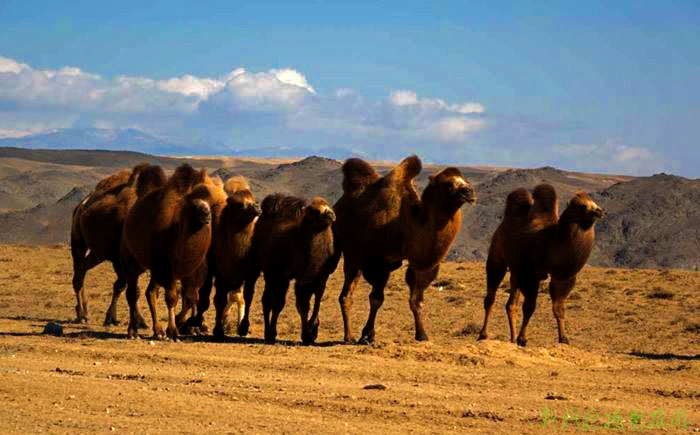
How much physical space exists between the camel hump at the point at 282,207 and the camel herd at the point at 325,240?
0.02 m

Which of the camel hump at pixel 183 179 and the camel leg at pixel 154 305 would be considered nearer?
the camel leg at pixel 154 305

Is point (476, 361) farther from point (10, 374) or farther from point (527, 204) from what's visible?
point (10, 374)

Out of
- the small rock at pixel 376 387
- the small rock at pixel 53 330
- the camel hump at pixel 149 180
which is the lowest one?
the small rock at pixel 53 330

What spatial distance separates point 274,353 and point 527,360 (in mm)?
3105

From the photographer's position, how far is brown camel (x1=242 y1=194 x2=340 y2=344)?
15.5m

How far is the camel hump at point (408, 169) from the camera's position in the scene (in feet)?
53.7

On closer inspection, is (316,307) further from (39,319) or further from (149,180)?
(39,319)

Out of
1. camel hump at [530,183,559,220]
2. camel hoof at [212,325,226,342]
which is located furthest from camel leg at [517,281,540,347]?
camel hoof at [212,325,226,342]

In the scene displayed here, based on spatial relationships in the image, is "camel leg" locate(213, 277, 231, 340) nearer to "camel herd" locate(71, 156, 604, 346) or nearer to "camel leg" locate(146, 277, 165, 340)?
"camel herd" locate(71, 156, 604, 346)

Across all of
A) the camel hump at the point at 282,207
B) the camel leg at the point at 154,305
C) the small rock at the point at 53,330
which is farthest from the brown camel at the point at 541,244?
the small rock at the point at 53,330

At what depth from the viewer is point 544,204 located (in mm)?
16797

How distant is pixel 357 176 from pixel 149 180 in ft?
10.0

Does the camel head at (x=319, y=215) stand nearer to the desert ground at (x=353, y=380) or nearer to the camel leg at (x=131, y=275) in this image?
the desert ground at (x=353, y=380)

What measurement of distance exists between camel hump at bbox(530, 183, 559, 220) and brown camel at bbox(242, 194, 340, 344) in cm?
298
